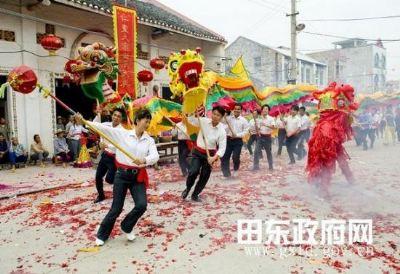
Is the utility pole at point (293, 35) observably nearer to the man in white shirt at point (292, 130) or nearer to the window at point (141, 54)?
the window at point (141, 54)

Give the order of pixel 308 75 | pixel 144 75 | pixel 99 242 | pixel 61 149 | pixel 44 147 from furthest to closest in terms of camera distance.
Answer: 1. pixel 308 75
2. pixel 144 75
3. pixel 44 147
4. pixel 61 149
5. pixel 99 242

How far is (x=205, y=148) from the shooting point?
6.17 meters

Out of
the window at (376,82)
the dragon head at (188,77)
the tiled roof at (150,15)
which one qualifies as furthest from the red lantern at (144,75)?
the window at (376,82)

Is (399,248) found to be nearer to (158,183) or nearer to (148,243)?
(148,243)

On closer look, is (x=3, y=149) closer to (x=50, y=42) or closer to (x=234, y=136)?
(x=50, y=42)

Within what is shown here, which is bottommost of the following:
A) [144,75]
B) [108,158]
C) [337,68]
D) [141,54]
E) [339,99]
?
[108,158]

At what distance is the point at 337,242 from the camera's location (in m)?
4.34

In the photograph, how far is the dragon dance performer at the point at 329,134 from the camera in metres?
6.45

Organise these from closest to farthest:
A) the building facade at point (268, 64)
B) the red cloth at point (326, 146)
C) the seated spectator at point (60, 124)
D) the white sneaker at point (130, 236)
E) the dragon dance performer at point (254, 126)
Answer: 1. the white sneaker at point (130, 236)
2. the red cloth at point (326, 146)
3. the dragon dance performer at point (254, 126)
4. the seated spectator at point (60, 124)
5. the building facade at point (268, 64)

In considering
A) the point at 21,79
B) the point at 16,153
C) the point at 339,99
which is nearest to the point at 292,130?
the point at 339,99

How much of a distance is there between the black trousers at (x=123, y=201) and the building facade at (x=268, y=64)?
26.0m

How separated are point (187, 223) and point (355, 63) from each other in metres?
42.9

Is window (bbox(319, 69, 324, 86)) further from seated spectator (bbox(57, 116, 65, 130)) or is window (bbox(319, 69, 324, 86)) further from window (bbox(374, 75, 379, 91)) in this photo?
seated spectator (bbox(57, 116, 65, 130))

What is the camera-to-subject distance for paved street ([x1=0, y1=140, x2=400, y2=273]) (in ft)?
12.6
